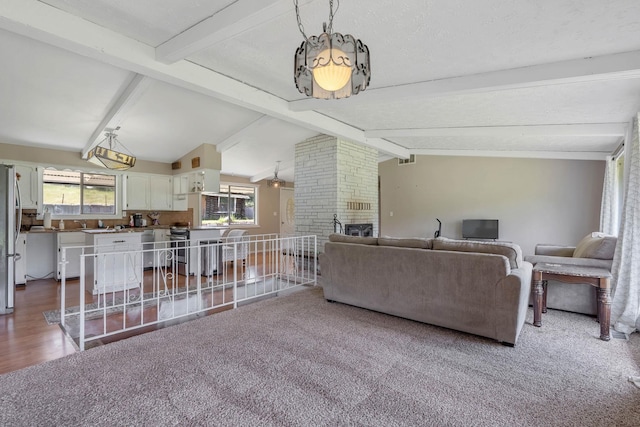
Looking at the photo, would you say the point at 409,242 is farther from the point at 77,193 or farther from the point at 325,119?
the point at 77,193

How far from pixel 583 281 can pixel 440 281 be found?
4.32 ft

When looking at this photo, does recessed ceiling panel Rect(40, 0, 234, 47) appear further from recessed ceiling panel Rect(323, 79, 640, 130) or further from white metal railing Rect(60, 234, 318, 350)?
recessed ceiling panel Rect(323, 79, 640, 130)

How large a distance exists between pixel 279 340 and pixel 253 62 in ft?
9.10

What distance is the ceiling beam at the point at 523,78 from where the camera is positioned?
2.55 metres

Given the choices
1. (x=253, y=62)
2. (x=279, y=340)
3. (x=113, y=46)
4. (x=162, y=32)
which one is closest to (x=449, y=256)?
(x=279, y=340)

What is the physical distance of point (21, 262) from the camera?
16.2 feet

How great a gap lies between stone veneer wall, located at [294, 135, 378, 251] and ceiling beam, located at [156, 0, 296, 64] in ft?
11.3

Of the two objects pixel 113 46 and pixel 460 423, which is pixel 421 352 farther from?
pixel 113 46

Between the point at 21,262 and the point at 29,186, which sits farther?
the point at 29,186

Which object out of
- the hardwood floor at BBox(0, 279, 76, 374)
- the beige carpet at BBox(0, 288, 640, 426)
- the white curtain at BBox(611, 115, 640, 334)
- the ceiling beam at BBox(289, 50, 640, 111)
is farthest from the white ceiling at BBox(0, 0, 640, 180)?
the hardwood floor at BBox(0, 279, 76, 374)

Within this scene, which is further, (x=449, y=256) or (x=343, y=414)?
(x=449, y=256)

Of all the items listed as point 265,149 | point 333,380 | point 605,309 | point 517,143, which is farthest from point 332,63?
point 517,143

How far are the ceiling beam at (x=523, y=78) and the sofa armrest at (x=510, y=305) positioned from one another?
1792 mm

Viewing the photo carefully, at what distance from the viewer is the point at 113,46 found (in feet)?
8.66
